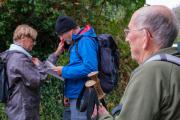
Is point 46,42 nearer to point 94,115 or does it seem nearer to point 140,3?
point 140,3

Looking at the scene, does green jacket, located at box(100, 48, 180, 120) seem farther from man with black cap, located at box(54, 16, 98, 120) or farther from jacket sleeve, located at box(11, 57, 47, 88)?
jacket sleeve, located at box(11, 57, 47, 88)

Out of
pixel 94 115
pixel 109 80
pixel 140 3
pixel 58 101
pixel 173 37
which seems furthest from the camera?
pixel 140 3

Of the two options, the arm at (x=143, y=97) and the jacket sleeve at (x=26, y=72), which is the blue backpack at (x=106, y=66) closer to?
the jacket sleeve at (x=26, y=72)

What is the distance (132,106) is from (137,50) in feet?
1.36

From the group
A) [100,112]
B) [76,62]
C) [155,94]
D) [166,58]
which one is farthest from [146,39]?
[76,62]

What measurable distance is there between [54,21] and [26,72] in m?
2.93

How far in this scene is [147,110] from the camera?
8.43ft

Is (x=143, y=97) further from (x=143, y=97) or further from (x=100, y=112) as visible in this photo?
(x=100, y=112)

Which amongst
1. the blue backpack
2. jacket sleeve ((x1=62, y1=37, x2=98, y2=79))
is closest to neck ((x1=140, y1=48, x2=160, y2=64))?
jacket sleeve ((x1=62, y1=37, x2=98, y2=79))

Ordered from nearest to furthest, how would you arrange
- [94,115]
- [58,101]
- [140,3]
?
[94,115] → [58,101] → [140,3]

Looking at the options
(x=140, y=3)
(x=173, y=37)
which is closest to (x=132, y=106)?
(x=173, y=37)

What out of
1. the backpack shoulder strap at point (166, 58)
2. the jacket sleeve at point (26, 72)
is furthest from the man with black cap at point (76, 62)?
the backpack shoulder strap at point (166, 58)

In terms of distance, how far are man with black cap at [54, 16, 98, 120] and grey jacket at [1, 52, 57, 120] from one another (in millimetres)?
444

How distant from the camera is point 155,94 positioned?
2.56 m
